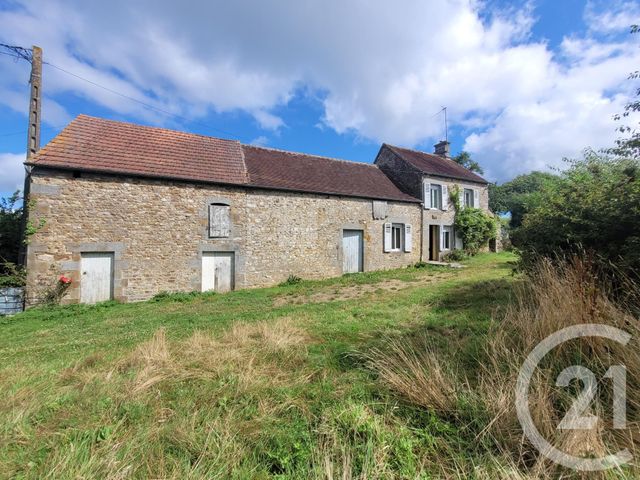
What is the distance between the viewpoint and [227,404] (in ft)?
9.60

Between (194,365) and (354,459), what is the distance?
8.02 ft

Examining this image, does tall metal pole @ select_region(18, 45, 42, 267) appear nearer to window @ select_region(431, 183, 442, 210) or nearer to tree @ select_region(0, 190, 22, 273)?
tree @ select_region(0, 190, 22, 273)

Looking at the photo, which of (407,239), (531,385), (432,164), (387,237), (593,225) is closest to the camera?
(531,385)

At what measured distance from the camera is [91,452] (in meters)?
2.22

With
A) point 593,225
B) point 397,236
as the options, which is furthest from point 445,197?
point 593,225

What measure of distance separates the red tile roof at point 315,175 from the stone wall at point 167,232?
542 millimetres

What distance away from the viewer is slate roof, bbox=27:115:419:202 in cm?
975

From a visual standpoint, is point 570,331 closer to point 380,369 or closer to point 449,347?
point 449,347

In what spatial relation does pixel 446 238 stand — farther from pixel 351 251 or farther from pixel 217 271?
pixel 217 271

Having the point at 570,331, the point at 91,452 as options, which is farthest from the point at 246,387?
the point at 570,331

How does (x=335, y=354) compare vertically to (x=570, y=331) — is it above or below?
below

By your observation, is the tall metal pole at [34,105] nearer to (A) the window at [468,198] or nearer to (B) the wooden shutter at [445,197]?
(B) the wooden shutter at [445,197]

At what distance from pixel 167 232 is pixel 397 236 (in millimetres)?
10744

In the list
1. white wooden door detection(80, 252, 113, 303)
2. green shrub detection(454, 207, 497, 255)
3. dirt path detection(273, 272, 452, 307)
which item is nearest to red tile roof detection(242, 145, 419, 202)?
green shrub detection(454, 207, 497, 255)
